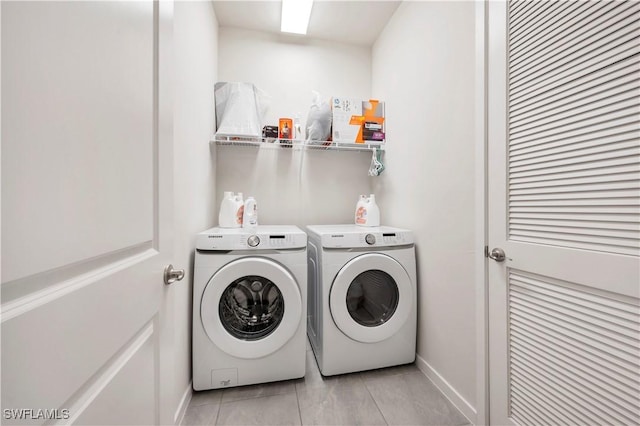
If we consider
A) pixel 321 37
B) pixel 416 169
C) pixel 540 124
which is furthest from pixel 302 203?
pixel 540 124

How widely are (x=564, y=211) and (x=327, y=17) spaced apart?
83.7 inches

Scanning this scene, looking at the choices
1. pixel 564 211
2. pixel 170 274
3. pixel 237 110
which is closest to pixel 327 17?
pixel 237 110

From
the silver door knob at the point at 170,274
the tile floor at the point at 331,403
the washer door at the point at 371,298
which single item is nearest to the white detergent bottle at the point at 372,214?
the washer door at the point at 371,298

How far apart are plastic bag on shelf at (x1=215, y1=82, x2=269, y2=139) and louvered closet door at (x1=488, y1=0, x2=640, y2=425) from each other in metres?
1.48

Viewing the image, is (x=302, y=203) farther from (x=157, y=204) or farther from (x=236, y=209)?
(x=157, y=204)

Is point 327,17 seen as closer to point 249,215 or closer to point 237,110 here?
point 237,110

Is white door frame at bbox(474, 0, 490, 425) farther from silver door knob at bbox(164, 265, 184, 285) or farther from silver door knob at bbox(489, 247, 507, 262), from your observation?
silver door knob at bbox(164, 265, 184, 285)

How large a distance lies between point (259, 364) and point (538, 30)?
6.44 feet

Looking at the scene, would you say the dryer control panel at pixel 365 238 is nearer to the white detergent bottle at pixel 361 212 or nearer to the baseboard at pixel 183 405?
the white detergent bottle at pixel 361 212

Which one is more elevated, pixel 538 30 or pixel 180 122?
pixel 538 30

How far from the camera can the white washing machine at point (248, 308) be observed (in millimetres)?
1388

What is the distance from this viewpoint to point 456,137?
1.36 meters

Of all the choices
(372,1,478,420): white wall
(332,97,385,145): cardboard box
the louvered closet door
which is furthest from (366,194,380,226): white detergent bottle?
the louvered closet door

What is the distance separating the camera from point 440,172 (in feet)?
4.87
